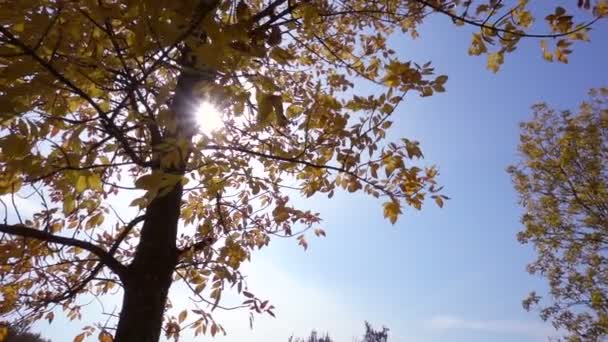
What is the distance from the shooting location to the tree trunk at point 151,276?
7.07ft

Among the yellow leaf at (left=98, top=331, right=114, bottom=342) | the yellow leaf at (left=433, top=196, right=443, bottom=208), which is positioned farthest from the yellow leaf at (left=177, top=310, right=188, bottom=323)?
the yellow leaf at (left=433, top=196, right=443, bottom=208)

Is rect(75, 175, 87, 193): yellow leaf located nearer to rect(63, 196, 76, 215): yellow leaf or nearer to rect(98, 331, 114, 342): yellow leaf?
rect(63, 196, 76, 215): yellow leaf

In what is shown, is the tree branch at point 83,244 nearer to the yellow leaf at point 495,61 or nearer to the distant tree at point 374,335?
the yellow leaf at point 495,61

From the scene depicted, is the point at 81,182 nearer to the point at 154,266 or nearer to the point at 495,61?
the point at 154,266

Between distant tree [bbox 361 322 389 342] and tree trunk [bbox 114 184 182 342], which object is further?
distant tree [bbox 361 322 389 342]

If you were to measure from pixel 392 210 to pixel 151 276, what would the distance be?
5.31 ft

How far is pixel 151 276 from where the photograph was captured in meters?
2.30

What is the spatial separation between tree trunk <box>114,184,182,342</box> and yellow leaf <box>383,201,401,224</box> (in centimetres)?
148

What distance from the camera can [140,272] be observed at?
2.30m

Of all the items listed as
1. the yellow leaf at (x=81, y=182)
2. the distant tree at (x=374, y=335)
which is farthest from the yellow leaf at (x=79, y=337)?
Result: the distant tree at (x=374, y=335)

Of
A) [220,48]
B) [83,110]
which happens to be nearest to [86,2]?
[220,48]

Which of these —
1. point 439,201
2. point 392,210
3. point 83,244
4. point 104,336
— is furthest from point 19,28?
point 104,336

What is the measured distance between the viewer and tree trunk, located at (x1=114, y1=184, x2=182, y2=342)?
2.16 meters

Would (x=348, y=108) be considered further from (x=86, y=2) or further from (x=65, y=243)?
(x=65, y=243)
